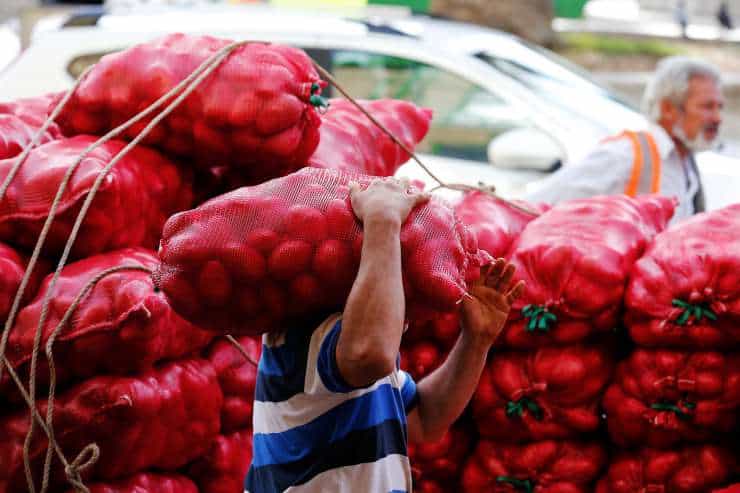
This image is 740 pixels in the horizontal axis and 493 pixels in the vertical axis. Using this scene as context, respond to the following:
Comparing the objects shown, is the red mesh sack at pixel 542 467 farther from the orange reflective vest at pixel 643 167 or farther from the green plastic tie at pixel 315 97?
the orange reflective vest at pixel 643 167

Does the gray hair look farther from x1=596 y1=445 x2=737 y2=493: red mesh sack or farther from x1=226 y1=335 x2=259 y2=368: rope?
x1=226 y1=335 x2=259 y2=368: rope

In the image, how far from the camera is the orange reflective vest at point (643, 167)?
3.91m

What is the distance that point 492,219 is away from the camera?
2.57 meters

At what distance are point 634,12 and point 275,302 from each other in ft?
67.6

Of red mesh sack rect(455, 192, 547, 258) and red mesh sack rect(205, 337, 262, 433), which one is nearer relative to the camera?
red mesh sack rect(205, 337, 262, 433)

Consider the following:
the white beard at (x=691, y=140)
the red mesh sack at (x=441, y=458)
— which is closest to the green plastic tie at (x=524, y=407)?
the red mesh sack at (x=441, y=458)

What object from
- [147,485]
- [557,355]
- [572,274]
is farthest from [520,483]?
[147,485]

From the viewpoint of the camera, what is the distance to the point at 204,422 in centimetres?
219

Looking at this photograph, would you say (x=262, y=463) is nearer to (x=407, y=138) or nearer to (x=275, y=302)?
(x=275, y=302)

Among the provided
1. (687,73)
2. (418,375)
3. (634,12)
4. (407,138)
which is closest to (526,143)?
(687,73)

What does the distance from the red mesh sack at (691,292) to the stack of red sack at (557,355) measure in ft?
0.22

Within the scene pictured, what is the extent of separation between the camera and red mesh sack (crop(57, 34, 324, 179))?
7.07 feet

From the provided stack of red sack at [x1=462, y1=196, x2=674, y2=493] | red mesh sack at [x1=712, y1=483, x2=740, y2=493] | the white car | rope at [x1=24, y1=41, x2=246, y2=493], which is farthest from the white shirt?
rope at [x1=24, y1=41, x2=246, y2=493]

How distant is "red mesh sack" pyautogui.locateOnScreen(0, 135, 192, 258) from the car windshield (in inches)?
121
